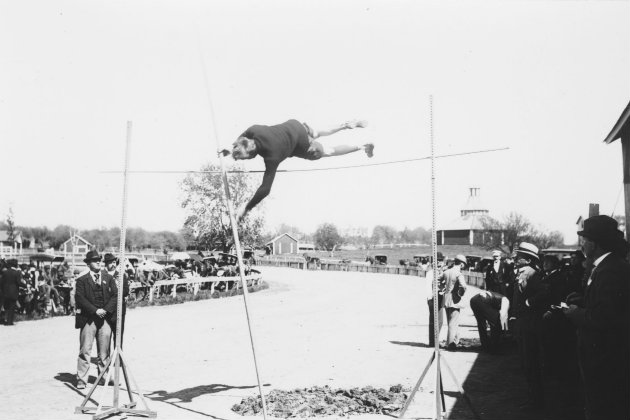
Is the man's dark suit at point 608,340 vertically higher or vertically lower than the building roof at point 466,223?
lower

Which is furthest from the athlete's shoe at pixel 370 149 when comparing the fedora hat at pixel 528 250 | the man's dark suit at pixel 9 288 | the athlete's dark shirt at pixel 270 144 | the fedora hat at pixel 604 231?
the man's dark suit at pixel 9 288

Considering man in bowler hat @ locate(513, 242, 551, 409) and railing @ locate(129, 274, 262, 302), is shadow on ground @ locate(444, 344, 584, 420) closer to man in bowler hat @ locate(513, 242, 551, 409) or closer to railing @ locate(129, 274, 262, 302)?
man in bowler hat @ locate(513, 242, 551, 409)

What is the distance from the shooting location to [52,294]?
18.6m

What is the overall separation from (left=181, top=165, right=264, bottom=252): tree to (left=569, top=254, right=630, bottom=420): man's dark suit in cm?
1365

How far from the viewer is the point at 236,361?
33.9ft

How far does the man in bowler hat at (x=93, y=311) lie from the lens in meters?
8.16

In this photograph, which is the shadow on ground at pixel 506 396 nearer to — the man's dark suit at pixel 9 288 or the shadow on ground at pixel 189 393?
the shadow on ground at pixel 189 393

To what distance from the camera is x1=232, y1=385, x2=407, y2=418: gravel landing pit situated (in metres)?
6.78

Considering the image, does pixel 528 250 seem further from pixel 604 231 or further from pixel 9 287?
pixel 9 287

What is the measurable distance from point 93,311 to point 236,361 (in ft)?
10.5

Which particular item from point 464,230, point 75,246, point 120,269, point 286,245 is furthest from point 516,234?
point 120,269

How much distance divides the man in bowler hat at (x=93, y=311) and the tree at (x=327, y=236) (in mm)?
Answer: 83975

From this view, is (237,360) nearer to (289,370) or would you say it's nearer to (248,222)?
(289,370)

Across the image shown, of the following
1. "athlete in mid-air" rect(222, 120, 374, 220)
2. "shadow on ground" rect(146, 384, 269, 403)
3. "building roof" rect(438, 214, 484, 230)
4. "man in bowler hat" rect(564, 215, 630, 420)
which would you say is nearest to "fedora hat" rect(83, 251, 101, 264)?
"shadow on ground" rect(146, 384, 269, 403)
